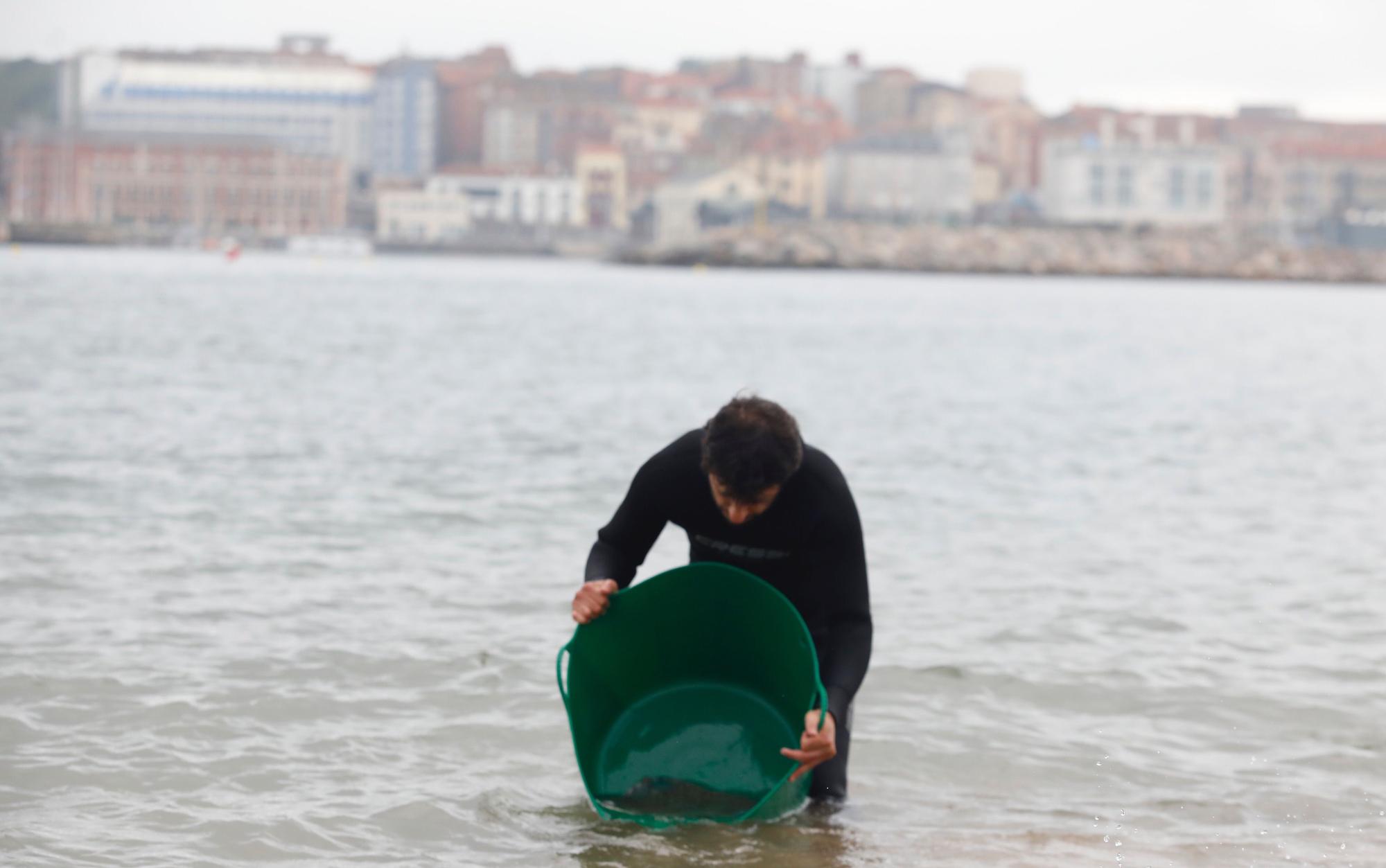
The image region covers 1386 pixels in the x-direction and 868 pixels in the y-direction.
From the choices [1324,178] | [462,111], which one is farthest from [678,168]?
[1324,178]

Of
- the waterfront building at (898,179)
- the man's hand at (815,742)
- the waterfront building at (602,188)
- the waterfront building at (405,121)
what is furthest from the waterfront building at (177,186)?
the man's hand at (815,742)

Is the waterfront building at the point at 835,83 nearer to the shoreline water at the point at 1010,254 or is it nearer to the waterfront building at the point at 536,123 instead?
the waterfront building at the point at 536,123

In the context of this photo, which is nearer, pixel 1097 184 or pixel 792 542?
pixel 792 542

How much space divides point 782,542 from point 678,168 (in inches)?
5723

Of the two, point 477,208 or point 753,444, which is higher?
point 477,208

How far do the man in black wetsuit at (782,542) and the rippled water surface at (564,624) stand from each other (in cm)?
62

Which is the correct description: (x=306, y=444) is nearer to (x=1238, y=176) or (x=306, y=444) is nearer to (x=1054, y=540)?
(x=1054, y=540)

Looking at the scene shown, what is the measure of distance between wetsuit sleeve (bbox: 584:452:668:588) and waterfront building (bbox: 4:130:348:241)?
458ft

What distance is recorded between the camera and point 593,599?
13.7ft

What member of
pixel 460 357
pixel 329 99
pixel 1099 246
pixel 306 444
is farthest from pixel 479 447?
pixel 329 99

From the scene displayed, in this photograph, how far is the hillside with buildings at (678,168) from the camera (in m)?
126

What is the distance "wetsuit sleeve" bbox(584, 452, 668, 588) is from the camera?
4.16 m

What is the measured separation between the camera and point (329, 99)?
550 feet

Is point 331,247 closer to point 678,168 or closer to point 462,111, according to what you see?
point 678,168
